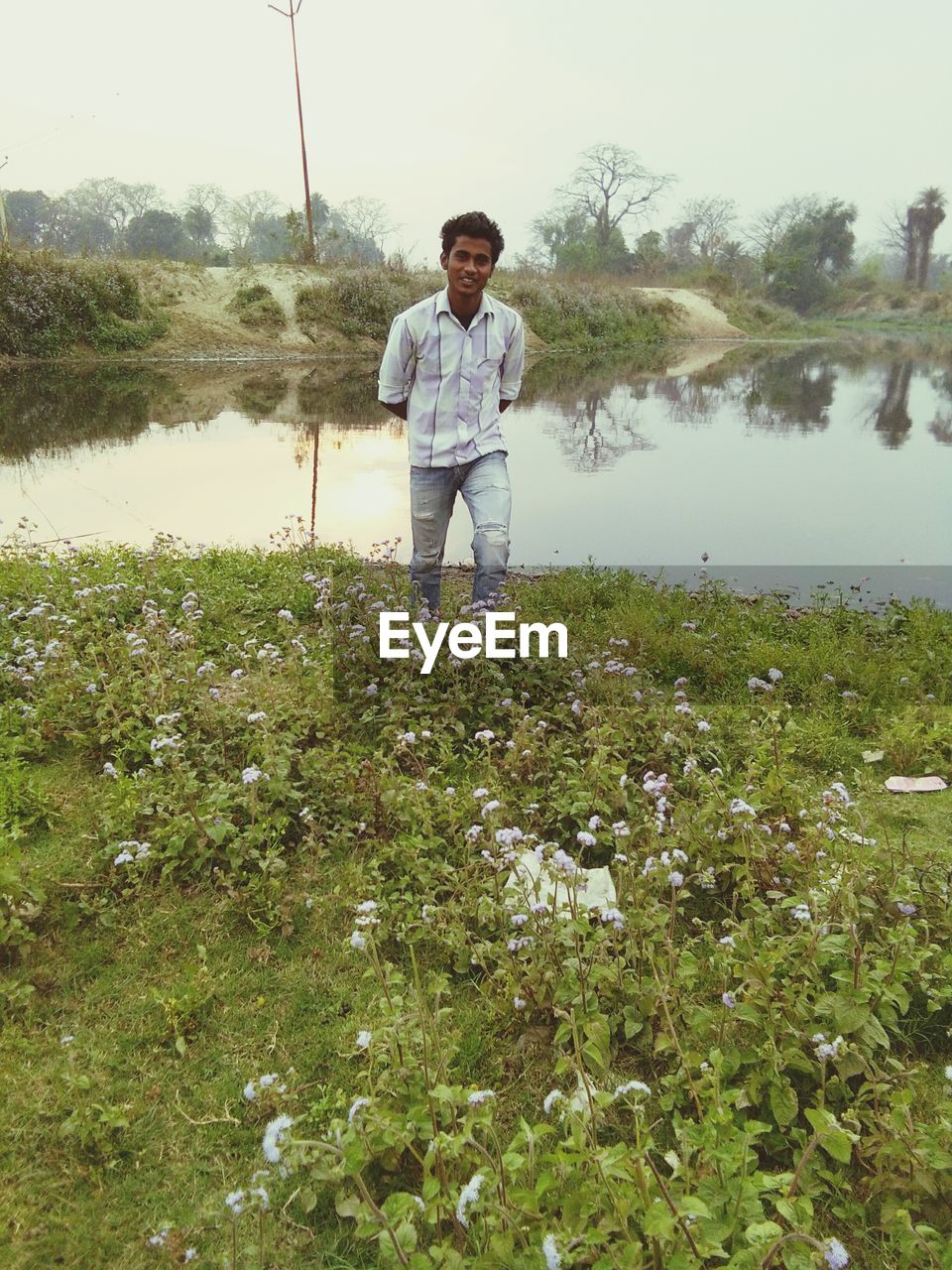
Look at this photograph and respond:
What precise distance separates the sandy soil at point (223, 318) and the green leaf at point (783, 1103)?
27010 mm

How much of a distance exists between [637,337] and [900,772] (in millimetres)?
38921

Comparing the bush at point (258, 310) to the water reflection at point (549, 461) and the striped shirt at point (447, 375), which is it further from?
the striped shirt at point (447, 375)

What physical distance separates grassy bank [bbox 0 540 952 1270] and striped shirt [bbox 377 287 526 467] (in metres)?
1.12

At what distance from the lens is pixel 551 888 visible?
10.2 ft

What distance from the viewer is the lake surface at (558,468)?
802 cm

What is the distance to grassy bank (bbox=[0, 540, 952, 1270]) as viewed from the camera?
196 centimetres

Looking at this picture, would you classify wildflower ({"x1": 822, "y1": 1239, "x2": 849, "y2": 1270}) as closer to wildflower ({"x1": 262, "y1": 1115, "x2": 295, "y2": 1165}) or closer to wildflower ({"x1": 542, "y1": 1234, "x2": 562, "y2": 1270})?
wildflower ({"x1": 542, "y1": 1234, "x2": 562, "y2": 1270})

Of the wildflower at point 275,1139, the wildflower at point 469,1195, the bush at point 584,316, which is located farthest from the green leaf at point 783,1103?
the bush at point 584,316

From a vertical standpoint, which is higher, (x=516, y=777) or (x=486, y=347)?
(x=486, y=347)

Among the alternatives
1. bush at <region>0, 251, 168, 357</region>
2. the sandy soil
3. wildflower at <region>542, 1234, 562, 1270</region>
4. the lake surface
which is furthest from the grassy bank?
the sandy soil

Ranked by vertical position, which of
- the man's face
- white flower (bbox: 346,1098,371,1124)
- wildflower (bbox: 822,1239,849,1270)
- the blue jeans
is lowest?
white flower (bbox: 346,1098,371,1124)

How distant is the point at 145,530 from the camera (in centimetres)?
803

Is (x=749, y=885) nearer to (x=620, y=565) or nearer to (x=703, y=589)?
(x=703, y=589)

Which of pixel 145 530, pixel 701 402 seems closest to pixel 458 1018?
pixel 145 530
